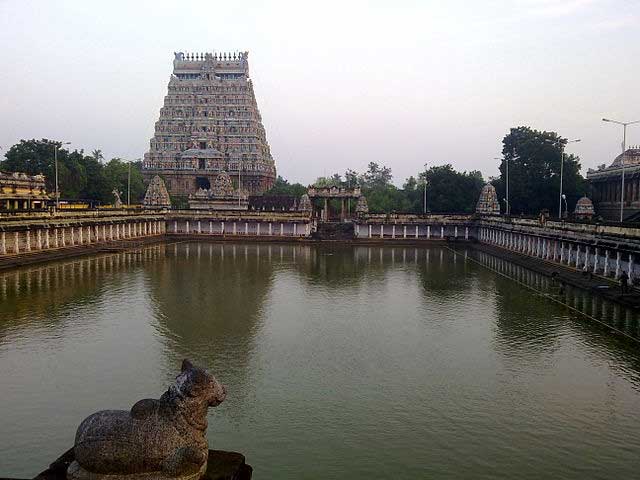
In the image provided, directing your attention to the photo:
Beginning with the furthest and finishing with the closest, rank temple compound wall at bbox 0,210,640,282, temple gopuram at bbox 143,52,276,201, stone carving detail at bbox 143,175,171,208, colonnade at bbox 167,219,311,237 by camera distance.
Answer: temple gopuram at bbox 143,52,276,201, stone carving detail at bbox 143,175,171,208, colonnade at bbox 167,219,311,237, temple compound wall at bbox 0,210,640,282

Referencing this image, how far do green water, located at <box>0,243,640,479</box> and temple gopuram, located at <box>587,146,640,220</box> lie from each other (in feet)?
131

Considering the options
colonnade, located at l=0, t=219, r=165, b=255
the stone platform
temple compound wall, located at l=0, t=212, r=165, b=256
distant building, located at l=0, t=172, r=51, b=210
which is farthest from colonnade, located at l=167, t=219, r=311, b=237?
the stone platform

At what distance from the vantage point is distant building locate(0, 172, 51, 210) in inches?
2817

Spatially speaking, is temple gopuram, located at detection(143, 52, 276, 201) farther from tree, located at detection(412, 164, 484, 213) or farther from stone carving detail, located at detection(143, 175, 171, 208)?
tree, located at detection(412, 164, 484, 213)

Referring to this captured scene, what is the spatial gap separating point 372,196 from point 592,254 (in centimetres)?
6977

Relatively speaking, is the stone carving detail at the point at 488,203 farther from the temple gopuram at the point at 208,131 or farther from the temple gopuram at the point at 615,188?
the temple gopuram at the point at 208,131

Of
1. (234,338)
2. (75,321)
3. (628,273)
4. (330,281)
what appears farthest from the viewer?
(330,281)

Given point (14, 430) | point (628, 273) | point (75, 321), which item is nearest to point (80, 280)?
point (75, 321)

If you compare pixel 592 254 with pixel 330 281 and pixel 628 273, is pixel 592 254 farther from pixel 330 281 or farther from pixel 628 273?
pixel 330 281

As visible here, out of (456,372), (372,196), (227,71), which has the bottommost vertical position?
(456,372)

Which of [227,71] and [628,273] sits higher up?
[227,71]

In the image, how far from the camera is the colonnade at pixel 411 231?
82.2 meters

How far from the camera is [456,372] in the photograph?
20422 mm

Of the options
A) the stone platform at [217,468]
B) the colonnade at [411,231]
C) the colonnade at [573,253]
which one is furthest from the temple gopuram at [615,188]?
the stone platform at [217,468]
